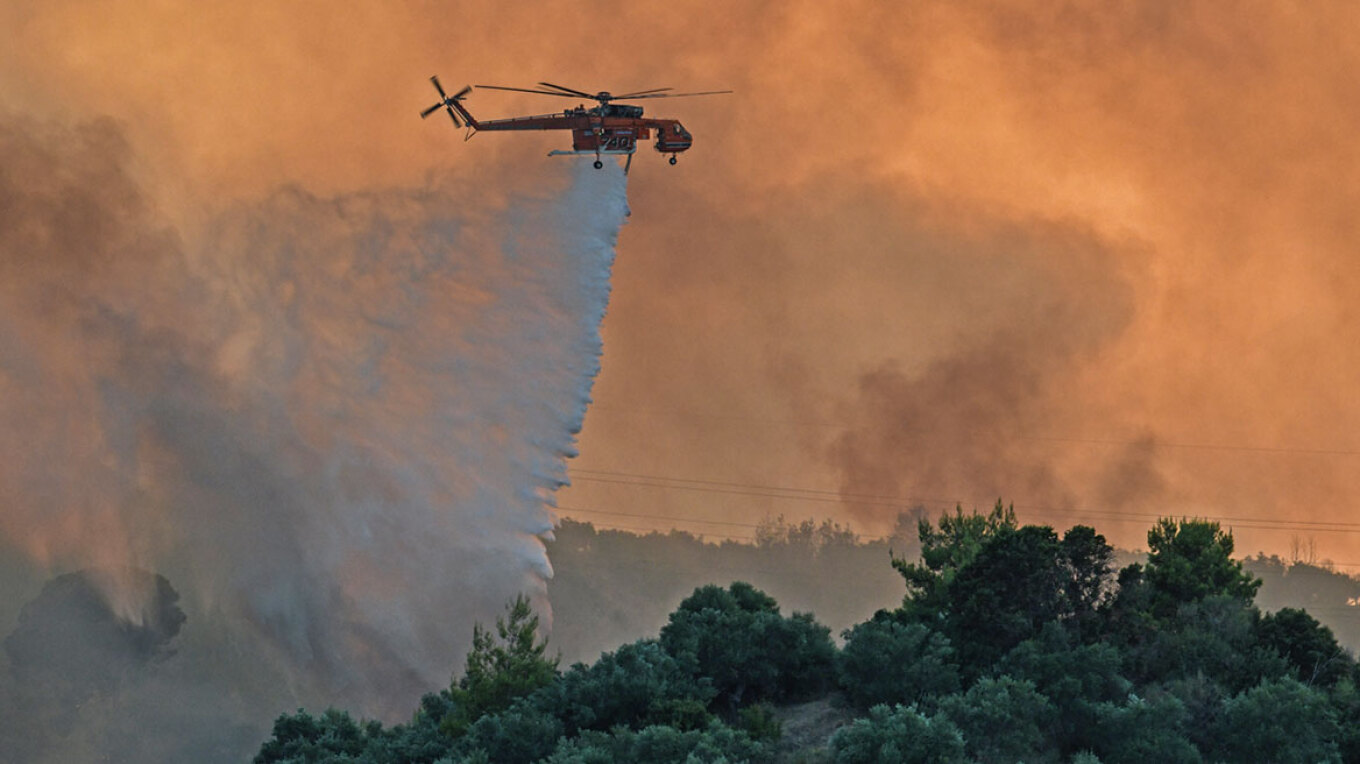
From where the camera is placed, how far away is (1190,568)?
237 ft

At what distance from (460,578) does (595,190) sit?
23.9 metres

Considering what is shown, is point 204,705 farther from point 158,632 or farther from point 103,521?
point 103,521

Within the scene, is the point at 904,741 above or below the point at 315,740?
below

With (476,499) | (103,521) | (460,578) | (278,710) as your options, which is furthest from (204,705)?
(476,499)

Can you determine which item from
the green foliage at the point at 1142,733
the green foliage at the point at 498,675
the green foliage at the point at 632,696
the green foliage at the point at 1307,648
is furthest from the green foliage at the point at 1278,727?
the green foliage at the point at 498,675

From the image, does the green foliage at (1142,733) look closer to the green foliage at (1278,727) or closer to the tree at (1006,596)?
the green foliage at (1278,727)

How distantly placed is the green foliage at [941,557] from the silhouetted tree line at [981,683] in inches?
28.6

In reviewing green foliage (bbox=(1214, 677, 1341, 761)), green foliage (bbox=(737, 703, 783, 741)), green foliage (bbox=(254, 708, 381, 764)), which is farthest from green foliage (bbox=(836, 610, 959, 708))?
green foliage (bbox=(254, 708, 381, 764))

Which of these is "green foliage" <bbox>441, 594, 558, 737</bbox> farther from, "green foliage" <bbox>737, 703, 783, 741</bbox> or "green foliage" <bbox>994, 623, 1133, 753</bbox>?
"green foliage" <bbox>994, 623, 1133, 753</bbox>

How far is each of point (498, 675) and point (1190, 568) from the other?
29483 mm

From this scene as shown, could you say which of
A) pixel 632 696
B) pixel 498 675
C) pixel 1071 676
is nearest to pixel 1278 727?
pixel 1071 676

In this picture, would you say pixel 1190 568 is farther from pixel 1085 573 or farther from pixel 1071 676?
pixel 1071 676

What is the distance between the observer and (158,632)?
15062 centimetres

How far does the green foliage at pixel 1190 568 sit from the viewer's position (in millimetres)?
71438
